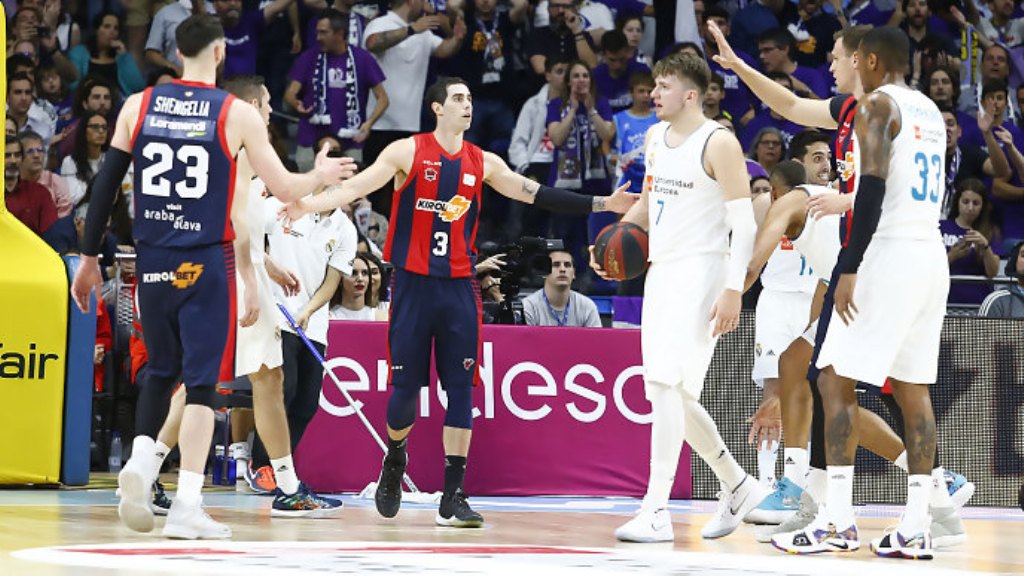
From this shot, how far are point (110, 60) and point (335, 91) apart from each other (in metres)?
2.21

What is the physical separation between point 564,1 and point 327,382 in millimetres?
6104

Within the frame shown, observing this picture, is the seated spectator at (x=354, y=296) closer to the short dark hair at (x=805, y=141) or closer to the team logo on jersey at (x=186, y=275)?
the short dark hair at (x=805, y=141)

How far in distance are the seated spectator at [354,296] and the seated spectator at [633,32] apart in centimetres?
471

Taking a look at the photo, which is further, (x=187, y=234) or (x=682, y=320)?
(x=682, y=320)

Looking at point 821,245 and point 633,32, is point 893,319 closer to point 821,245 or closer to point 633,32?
point 821,245

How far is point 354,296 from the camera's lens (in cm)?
1247

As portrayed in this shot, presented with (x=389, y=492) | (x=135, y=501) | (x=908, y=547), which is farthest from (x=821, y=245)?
(x=135, y=501)

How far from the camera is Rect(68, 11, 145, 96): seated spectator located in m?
15.5

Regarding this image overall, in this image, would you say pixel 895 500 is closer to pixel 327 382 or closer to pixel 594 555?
pixel 327 382

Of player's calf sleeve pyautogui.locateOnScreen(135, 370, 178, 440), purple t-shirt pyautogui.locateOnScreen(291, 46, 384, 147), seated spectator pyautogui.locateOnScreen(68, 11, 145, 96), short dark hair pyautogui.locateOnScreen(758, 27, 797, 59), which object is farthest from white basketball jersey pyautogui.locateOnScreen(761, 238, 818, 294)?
seated spectator pyautogui.locateOnScreen(68, 11, 145, 96)

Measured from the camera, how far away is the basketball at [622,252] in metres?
8.34

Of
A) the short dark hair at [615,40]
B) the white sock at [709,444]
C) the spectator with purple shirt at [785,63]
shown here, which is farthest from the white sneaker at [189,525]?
the spectator with purple shirt at [785,63]

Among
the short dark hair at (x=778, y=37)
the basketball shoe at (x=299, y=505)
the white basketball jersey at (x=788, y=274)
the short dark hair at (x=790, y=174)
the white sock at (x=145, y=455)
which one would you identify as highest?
the short dark hair at (x=778, y=37)

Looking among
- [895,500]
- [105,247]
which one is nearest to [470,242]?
[895,500]
